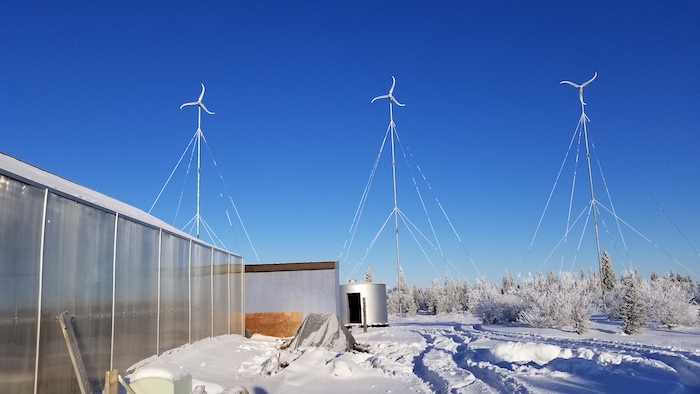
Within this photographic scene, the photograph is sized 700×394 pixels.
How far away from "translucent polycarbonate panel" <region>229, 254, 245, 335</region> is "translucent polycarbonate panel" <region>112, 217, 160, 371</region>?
8.72 m

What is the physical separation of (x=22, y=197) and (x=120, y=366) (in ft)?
13.4

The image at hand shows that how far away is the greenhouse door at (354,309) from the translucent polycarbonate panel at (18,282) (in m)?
22.1

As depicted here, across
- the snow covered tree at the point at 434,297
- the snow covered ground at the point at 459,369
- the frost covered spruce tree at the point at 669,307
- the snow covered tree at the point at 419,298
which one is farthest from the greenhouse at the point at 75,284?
the snow covered tree at the point at 419,298

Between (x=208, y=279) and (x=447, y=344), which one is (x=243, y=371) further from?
(x=447, y=344)

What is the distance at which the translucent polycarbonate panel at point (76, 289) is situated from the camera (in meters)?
7.82

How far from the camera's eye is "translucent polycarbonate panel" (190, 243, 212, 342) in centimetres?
1574

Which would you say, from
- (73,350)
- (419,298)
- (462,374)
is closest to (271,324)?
(462,374)

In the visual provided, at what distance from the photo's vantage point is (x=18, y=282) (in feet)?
23.6

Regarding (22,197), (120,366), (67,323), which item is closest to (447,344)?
(120,366)

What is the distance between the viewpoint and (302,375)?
38.9 feet

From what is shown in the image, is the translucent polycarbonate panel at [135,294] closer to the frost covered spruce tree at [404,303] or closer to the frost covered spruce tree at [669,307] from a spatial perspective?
the frost covered spruce tree at [669,307]

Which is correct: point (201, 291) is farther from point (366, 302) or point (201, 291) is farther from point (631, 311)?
point (631, 311)

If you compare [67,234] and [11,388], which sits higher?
[67,234]

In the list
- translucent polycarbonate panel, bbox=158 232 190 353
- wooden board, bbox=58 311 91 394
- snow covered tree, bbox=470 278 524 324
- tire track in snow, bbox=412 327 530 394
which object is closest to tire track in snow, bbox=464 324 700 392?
tire track in snow, bbox=412 327 530 394
